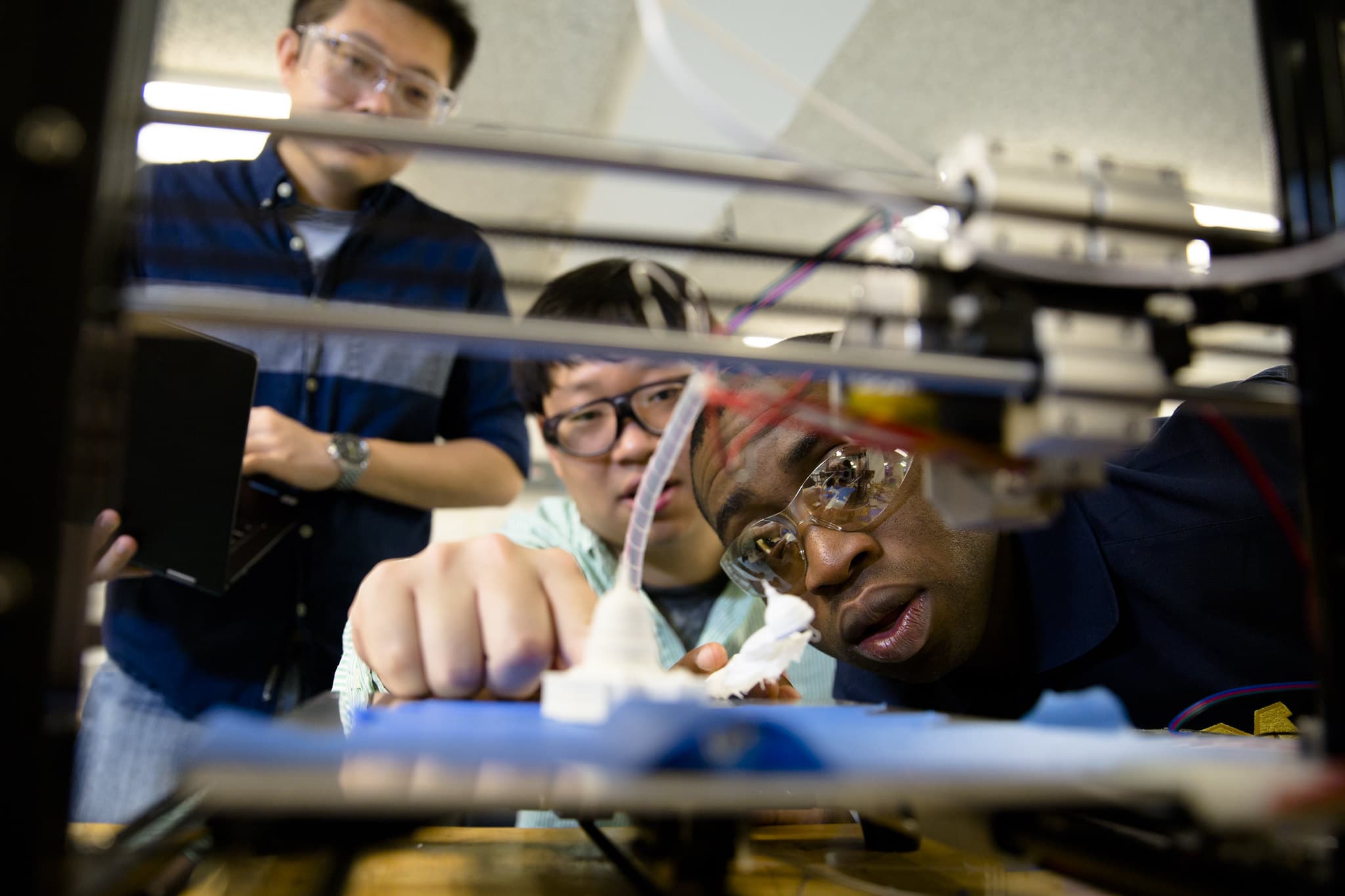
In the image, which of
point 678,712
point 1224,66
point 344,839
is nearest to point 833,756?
point 678,712

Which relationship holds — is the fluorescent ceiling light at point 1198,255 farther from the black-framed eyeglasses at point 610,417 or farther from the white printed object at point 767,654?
the black-framed eyeglasses at point 610,417

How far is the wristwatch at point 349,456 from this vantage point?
114 centimetres

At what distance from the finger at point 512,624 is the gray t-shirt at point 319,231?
0.79 meters

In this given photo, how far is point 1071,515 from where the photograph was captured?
0.95 metres

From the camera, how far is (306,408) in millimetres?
1228

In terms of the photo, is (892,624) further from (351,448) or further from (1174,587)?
(351,448)

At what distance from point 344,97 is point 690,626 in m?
0.94

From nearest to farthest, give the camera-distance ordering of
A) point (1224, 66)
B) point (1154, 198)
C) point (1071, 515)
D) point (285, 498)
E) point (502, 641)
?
point (1154, 198) < point (502, 641) < point (1071, 515) < point (285, 498) < point (1224, 66)

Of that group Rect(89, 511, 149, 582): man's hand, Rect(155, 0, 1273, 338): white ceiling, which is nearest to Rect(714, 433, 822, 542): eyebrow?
Rect(89, 511, 149, 582): man's hand

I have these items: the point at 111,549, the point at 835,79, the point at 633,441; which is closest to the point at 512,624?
the point at 111,549

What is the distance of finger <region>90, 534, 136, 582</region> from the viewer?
3.03 feet

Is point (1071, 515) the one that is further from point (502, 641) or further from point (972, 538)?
point (502, 641)

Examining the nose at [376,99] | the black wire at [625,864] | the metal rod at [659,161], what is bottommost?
the black wire at [625,864]

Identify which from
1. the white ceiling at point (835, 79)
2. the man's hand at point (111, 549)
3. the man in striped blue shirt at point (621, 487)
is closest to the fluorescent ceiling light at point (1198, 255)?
the man in striped blue shirt at point (621, 487)
